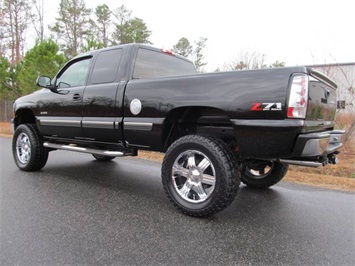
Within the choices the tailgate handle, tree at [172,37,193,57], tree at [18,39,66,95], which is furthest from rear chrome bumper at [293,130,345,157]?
tree at [172,37,193,57]

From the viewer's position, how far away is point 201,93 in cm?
292

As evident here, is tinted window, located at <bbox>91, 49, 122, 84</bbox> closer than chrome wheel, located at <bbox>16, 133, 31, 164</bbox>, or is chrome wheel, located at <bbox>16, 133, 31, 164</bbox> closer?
tinted window, located at <bbox>91, 49, 122, 84</bbox>

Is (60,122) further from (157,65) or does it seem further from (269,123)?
(269,123)

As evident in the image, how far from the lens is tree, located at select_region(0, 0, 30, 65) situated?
2488 cm

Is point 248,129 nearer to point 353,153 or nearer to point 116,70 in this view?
point 116,70

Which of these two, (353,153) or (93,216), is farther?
(353,153)

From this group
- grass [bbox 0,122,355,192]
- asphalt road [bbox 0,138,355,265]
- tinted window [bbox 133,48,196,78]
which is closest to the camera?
asphalt road [bbox 0,138,355,265]

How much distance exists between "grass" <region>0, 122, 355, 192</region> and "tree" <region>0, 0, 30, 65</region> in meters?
24.8

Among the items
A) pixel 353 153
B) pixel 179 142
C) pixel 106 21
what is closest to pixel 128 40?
pixel 106 21

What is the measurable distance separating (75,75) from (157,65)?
1.54 meters

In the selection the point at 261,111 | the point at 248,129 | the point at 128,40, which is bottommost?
the point at 248,129

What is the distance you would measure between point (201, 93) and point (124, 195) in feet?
6.01

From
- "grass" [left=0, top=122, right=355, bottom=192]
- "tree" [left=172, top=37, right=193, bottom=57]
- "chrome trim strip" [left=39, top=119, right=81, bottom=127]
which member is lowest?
"grass" [left=0, top=122, right=355, bottom=192]

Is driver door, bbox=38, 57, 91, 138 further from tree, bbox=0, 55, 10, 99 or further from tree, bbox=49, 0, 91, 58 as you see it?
tree, bbox=49, 0, 91, 58
